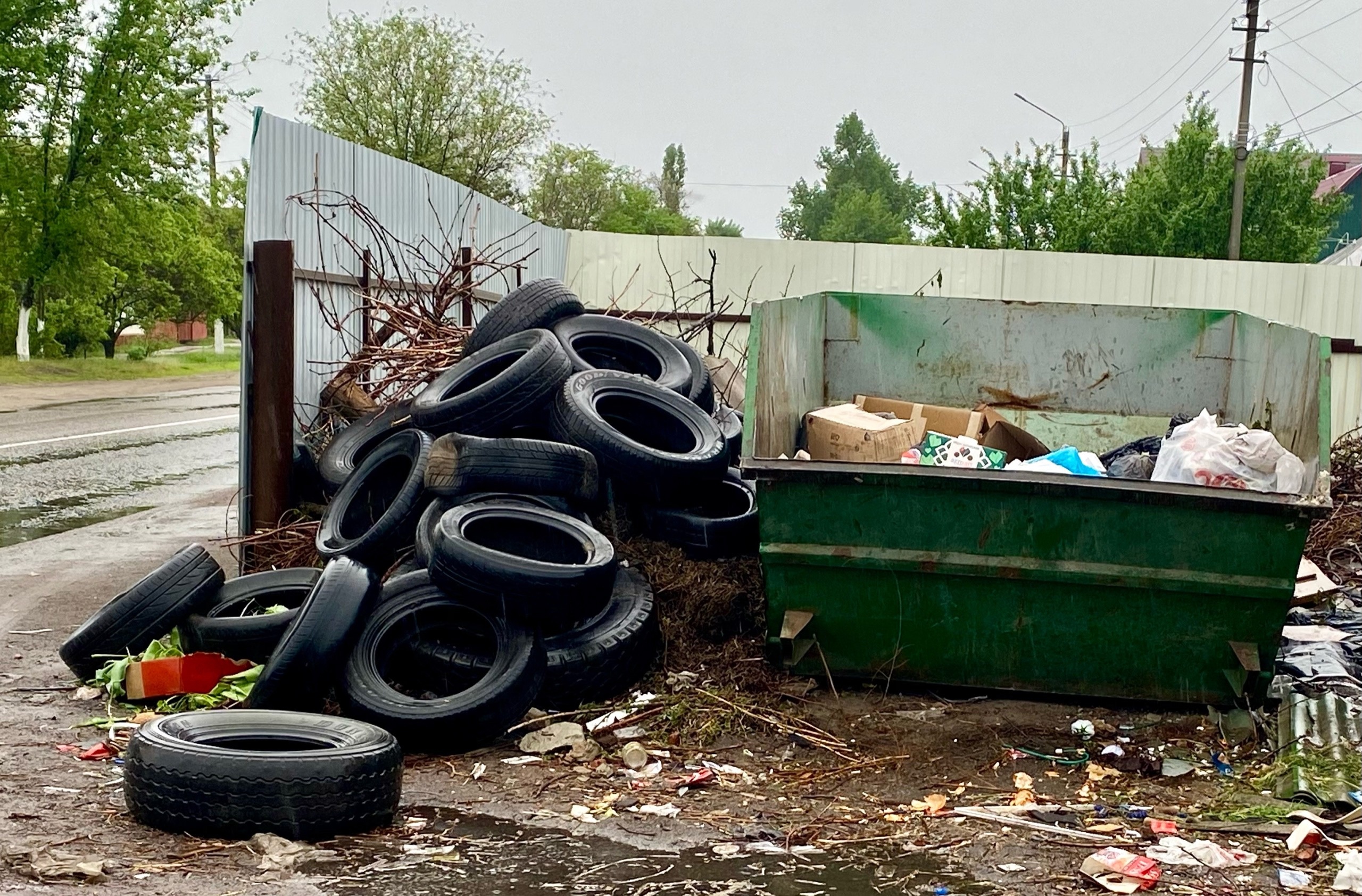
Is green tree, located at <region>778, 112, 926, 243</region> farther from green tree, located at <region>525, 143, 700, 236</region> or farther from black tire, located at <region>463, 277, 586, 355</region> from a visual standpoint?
black tire, located at <region>463, 277, 586, 355</region>

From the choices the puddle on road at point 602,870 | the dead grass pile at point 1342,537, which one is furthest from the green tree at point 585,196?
the puddle on road at point 602,870

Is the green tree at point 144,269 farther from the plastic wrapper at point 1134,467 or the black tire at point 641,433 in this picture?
the plastic wrapper at point 1134,467

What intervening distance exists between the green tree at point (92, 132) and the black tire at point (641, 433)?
78.2 feet

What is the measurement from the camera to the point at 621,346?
820cm

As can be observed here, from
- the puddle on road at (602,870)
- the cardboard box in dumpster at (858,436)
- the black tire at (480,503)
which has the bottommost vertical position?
the puddle on road at (602,870)

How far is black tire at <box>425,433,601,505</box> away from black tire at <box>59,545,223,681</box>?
1153mm

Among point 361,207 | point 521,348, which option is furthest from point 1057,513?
point 361,207

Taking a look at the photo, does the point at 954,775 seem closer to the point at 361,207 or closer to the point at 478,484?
the point at 478,484

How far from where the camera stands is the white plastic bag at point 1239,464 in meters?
5.54

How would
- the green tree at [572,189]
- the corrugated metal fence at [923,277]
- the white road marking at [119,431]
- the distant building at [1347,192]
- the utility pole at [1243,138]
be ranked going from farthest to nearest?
the distant building at [1347,192] → the green tree at [572,189] → the utility pole at [1243,138] → the corrugated metal fence at [923,277] → the white road marking at [119,431]

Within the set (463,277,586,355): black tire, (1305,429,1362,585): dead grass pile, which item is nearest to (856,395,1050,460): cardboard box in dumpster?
(1305,429,1362,585): dead grass pile

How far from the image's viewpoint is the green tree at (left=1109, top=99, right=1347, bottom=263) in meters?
27.8

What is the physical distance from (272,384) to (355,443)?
0.59 m

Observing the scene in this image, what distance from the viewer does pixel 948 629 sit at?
555 centimetres
